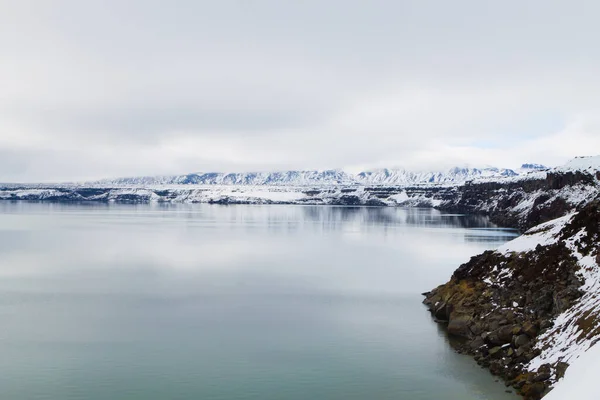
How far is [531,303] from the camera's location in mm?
22766

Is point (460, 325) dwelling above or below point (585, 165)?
below

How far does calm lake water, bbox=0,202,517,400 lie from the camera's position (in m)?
18.4

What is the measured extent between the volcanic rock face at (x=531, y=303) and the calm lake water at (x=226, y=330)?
113cm

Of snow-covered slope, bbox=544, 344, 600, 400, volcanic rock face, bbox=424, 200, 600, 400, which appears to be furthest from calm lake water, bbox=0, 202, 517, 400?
snow-covered slope, bbox=544, 344, 600, 400

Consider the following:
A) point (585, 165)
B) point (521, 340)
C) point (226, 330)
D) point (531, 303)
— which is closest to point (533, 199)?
point (585, 165)

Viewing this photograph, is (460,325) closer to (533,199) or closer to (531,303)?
(531,303)

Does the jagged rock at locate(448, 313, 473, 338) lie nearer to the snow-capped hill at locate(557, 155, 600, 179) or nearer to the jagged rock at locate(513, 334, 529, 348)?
the jagged rock at locate(513, 334, 529, 348)

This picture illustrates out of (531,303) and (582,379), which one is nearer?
(582,379)

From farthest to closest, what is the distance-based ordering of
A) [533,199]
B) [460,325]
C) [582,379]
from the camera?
[533,199] → [460,325] → [582,379]

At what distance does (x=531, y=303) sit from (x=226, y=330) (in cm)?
1361

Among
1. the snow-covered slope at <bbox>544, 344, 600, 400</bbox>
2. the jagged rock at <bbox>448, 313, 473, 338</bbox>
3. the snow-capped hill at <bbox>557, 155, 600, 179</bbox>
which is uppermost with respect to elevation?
the snow-capped hill at <bbox>557, 155, 600, 179</bbox>

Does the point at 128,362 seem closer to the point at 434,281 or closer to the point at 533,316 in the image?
the point at 533,316

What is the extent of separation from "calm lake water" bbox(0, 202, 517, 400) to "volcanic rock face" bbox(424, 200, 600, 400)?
1129 mm

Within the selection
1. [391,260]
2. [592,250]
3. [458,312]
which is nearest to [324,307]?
[458,312]
